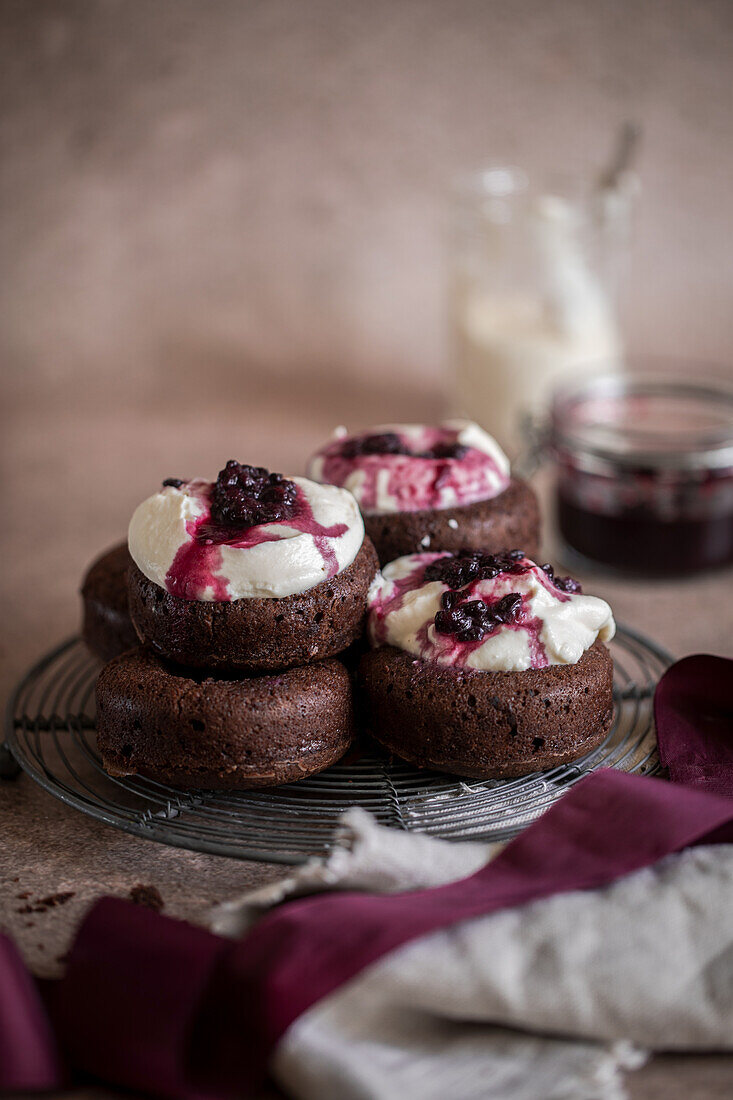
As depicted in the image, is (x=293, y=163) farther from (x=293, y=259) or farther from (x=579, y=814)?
(x=579, y=814)

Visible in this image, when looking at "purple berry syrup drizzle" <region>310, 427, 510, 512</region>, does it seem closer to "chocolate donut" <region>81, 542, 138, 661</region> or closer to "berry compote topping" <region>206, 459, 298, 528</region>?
"berry compote topping" <region>206, 459, 298, 528</region>

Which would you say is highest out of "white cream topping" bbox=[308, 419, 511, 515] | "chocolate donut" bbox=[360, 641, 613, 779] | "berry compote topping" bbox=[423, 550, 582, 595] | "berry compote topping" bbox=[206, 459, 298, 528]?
"berry compote topping" bbox=[206, 459, 298, 528]

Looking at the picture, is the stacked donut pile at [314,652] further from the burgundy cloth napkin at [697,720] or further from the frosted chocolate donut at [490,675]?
the burgundy cloth napkin at [697,720]

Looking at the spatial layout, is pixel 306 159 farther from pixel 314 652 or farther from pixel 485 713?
pixel 485 713

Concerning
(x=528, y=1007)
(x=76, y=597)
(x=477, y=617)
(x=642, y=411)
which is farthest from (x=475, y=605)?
(x=642, y=411)

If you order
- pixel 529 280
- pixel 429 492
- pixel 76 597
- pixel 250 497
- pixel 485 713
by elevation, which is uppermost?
pixel 529 280

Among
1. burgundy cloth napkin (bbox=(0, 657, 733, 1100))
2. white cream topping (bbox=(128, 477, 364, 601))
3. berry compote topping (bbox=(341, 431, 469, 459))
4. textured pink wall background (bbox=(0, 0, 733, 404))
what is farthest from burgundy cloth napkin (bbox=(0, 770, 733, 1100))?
textured pink wall background (bbox=(0, 0, 733, 404))

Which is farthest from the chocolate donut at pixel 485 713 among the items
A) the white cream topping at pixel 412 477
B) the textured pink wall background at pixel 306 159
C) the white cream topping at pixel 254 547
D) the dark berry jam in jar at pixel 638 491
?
the textured pink wall background at pixel 306 159
